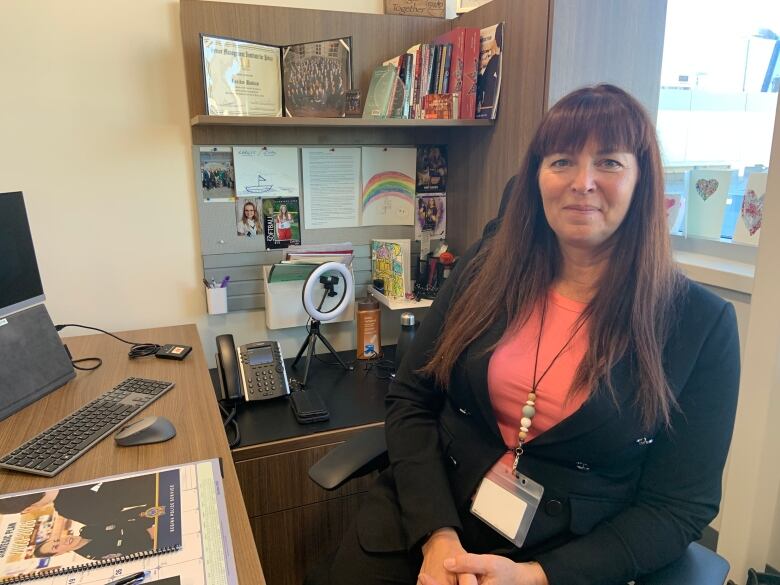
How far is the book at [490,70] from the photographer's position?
5.32 feet

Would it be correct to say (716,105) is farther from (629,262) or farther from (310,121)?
(310,121)

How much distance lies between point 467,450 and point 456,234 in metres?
1.01

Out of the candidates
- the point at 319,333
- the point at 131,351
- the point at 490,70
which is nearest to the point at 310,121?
the point at 490,70

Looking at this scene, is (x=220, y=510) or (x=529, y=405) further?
(x=529, y=405)

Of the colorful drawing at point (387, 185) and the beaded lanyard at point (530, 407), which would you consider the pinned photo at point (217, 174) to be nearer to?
the colorful drawing at point (387, 185)

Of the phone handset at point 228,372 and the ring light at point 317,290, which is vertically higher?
the ring light at point 317,290

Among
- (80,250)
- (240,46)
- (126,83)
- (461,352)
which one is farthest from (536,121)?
(80,250)

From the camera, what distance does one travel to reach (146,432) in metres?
1.08

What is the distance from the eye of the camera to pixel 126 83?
1.64m

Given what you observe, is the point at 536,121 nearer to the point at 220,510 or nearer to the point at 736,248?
the point at 736,248

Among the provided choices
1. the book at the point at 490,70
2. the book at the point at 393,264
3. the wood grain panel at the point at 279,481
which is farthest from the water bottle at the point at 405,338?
the book at the point at 490,70

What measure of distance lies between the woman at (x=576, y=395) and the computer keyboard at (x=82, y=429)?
52cm

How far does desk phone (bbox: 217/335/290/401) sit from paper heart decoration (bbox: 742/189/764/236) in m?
1.40

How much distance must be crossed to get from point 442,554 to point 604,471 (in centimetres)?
33
